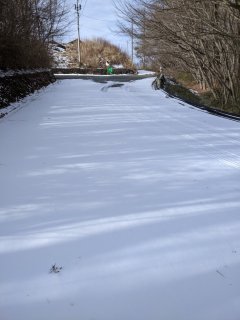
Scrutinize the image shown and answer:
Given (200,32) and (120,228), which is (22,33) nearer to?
(200,32)

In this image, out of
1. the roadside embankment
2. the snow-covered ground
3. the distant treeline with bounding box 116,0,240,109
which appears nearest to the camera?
the snow-covered ground

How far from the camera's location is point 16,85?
583 inches

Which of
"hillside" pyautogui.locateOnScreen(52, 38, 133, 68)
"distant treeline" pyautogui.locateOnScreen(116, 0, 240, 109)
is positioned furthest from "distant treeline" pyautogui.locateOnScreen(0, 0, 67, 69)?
"hillside" pyautogui.locateOnScreen(52, 38, 133, 68)

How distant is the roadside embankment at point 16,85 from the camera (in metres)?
12.7

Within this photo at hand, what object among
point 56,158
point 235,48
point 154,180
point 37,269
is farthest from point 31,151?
point 235,48

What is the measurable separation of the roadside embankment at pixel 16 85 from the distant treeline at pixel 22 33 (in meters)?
0.40

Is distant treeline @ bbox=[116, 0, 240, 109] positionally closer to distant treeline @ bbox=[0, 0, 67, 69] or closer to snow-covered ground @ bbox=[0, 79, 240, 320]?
distant treeline @ bbox=[0, 0, 67, 69]

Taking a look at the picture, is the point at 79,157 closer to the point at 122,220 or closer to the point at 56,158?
the point at 56,158

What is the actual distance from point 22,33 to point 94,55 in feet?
130

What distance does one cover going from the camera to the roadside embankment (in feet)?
41.5

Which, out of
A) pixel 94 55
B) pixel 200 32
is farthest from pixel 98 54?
pixel 200 32

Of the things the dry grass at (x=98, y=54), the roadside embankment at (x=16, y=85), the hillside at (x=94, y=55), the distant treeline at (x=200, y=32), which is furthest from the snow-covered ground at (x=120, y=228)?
the dry grass at (x=98, y=54)

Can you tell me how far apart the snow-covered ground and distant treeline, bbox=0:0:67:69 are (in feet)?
24.2

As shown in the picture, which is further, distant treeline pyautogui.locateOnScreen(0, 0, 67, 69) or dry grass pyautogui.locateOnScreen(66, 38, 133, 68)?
dry grass pyautogui.locateOnScreen(66, 38, 133, 68)
